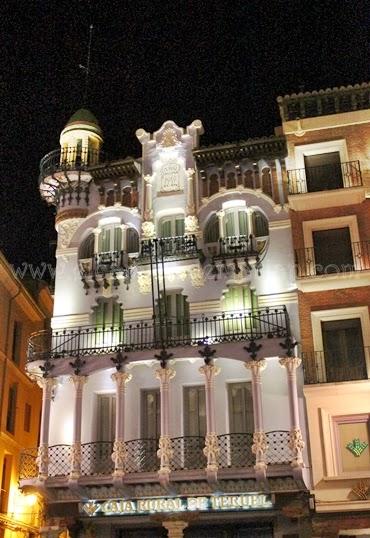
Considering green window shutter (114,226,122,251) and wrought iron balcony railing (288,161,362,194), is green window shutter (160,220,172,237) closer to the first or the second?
green window shutter (114,226,122,251)

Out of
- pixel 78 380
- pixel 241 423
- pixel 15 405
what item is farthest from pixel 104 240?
pixel 15 405

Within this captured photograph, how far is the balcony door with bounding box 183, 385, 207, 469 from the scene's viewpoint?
2647cm

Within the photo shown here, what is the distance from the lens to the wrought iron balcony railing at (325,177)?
29.6m

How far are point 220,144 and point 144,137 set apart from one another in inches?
145

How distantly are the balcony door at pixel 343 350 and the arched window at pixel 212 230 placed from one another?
605 cm

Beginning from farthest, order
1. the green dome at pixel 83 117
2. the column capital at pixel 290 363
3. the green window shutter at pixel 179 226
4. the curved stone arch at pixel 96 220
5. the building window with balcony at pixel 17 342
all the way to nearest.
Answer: the building window with balcony at pixel 17 342
the green dome at pixel 83 117
the curved stone arch at pixel 96 220
the green window shutter at pixel 179 226
the column capital at pixel 290 363

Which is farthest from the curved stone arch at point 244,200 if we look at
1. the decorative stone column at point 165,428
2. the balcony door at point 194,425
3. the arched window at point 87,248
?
the balcony door at point 194,425

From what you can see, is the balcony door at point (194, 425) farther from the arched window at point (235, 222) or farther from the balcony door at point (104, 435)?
the arched window at point (235, 222)

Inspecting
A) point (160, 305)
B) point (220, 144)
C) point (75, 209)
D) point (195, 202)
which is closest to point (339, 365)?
point (160, 305)

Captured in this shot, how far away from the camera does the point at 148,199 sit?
3120 cm

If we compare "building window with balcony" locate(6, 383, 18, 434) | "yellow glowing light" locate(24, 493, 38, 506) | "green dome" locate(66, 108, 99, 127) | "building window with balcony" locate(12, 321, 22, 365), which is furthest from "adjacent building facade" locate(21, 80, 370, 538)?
"building window with balcony" locate(12, 321, 22, 365)

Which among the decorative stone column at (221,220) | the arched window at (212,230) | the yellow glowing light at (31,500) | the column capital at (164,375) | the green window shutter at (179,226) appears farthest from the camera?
the yellow glowing light at (31,500)

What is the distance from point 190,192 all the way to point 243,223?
2.76m

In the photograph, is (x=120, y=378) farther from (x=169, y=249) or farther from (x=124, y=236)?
(x=124, y=236)
